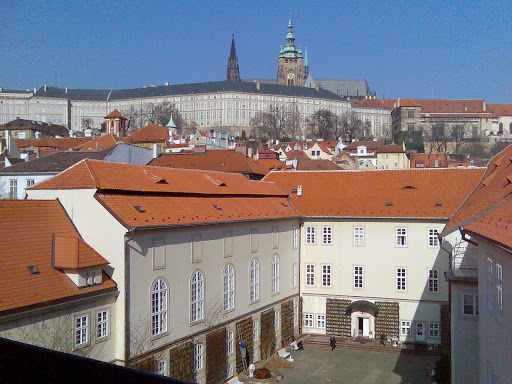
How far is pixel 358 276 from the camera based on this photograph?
31.5m

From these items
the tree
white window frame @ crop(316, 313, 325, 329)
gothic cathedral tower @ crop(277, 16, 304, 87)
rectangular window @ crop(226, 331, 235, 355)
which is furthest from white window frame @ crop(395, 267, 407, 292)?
gothic cathedral tower @ crop(277, 16, 304, 87)

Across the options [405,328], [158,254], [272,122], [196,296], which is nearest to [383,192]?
[405,328]

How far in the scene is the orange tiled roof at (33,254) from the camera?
49.6 feet

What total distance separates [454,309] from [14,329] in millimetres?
12199

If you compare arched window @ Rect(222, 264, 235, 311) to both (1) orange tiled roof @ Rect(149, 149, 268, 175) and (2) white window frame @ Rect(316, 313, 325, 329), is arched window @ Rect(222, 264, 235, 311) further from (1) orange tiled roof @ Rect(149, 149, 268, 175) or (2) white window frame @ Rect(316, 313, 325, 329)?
(1) orange tiled roof @ Rect(149, 149, 268, 175)

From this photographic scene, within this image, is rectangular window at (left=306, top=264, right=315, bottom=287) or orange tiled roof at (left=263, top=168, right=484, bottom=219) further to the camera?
rectangular window at (left=306, top=264, right=315, bottom=287)

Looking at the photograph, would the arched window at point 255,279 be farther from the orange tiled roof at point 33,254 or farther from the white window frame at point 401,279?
the orange tiled roof at point 33,254

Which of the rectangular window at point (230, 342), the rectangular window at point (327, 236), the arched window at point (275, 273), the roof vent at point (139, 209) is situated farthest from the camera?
the rectangular window at point (327, 236)

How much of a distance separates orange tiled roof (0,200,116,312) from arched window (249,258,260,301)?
9458 millimetres

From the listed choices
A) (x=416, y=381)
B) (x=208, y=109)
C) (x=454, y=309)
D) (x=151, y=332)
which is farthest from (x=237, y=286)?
(x=208, y=109)

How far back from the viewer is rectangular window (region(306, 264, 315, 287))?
32.3 m

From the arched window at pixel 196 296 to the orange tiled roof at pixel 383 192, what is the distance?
11824 millimetres

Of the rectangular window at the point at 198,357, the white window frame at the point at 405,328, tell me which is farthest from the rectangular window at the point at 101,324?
the white window frame at the point at 405,328

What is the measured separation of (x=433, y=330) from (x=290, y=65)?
490ft
